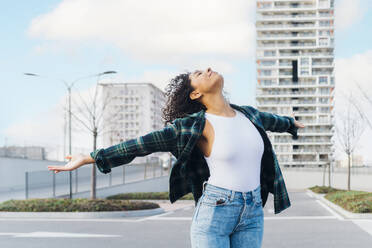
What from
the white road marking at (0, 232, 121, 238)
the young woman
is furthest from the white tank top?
the white road marking at (0, 232, 121, 238)

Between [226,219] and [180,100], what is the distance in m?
0.88

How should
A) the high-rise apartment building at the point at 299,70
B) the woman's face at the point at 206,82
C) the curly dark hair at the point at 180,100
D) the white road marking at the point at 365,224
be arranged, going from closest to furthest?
the woman's face at the point at 206,82 < the curly dark hair at the point at 180,100 < the white road marking at the point at 365,224 < the high-rise apartment building at the point at 299,70

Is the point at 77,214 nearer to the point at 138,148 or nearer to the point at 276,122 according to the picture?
the point at 276,122

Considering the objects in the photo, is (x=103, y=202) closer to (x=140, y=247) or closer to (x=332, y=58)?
(x=140, y=247)

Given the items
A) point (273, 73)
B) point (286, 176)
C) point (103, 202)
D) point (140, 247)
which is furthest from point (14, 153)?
point (273, 73)

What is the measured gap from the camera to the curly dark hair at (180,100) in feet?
11.0

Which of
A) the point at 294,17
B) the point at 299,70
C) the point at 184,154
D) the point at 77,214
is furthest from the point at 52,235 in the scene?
the point at 294,17

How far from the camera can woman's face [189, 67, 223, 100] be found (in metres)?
3.23

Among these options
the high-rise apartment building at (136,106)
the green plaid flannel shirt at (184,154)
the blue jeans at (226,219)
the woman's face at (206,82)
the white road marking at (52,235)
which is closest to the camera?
the blue jeans at (226,219)

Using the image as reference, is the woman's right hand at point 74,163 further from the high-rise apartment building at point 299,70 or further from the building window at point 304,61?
the building window at point 304,61

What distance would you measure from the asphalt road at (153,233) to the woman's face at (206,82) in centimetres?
658

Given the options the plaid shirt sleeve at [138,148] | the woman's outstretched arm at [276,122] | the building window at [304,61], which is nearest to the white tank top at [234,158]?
the plaid shirt sleeve at [138,148]

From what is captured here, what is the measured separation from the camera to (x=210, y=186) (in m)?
2.99

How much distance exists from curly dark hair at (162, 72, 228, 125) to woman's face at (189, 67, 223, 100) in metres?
0.04
